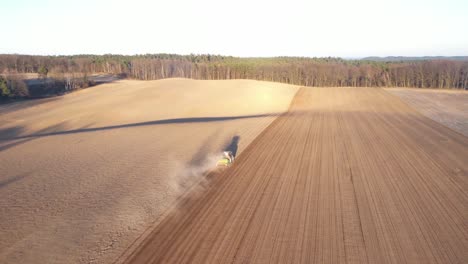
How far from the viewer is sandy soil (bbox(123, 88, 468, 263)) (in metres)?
9.76

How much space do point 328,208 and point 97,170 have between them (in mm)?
12536

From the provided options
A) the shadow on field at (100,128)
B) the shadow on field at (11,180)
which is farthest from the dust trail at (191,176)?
the shadow on field at (100,128)

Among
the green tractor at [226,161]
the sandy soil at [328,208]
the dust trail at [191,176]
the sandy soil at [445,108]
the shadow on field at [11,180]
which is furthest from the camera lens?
the sandy soil at [445,108]

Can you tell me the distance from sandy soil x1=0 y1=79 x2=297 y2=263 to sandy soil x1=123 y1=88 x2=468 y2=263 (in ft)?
5.27

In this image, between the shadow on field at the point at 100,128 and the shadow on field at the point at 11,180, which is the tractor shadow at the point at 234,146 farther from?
the shadow on field at the point at 11,180

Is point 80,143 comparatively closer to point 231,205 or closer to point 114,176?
point 114,176

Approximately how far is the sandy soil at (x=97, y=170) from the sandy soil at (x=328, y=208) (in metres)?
1.61

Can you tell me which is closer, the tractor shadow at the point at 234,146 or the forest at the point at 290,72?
the tractor shadow at the point at 234,146

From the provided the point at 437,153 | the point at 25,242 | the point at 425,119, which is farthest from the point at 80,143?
the point at 425,119

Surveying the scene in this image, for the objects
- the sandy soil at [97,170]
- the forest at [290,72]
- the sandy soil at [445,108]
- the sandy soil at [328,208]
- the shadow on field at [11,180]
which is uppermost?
the forest at [290,72]

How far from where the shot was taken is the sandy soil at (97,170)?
11.0 m

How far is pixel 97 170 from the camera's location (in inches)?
727

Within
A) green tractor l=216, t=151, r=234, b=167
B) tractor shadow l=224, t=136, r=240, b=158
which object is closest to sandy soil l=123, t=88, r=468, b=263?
green tractor l=216, t=151, r=234, b=167

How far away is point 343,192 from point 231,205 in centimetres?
493
